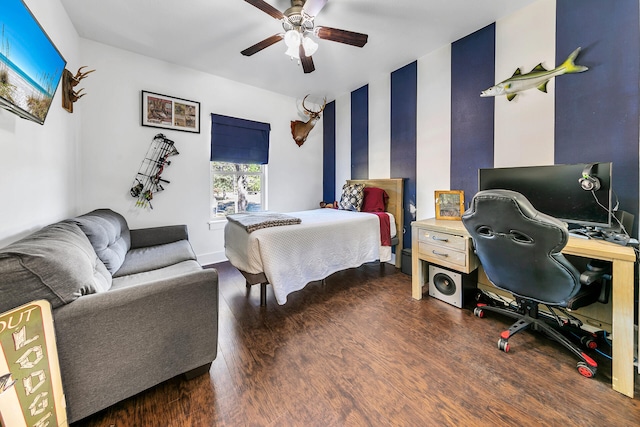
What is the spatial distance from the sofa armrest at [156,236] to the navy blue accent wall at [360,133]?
2706 millimetres

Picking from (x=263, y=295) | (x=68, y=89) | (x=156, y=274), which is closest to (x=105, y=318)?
(x=156, y=274)

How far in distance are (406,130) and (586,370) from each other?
278 cm

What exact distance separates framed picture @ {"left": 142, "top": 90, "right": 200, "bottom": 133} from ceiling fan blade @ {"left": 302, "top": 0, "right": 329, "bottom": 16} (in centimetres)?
216

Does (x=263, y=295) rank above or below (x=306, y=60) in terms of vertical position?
below

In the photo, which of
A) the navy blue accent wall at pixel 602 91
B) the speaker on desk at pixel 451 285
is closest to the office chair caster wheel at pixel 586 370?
the speaker on desk at pixel 451 285

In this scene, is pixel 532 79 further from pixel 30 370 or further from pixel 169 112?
pixel 169 112

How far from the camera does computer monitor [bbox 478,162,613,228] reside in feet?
5.28

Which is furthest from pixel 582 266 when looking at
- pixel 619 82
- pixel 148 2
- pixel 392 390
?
pixel 148 2

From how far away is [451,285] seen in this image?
223 cm

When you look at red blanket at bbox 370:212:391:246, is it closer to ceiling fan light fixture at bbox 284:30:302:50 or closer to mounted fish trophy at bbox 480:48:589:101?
mounted fish trophy at bbox 480:48:589:101

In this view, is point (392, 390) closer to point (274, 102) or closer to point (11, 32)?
point (11, 32)

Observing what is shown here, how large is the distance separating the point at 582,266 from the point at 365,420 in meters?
1.99

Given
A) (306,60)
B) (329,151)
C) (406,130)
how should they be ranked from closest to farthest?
(306,60) < (406,130) < (329,151)

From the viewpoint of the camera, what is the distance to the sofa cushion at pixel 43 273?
0.89 m
